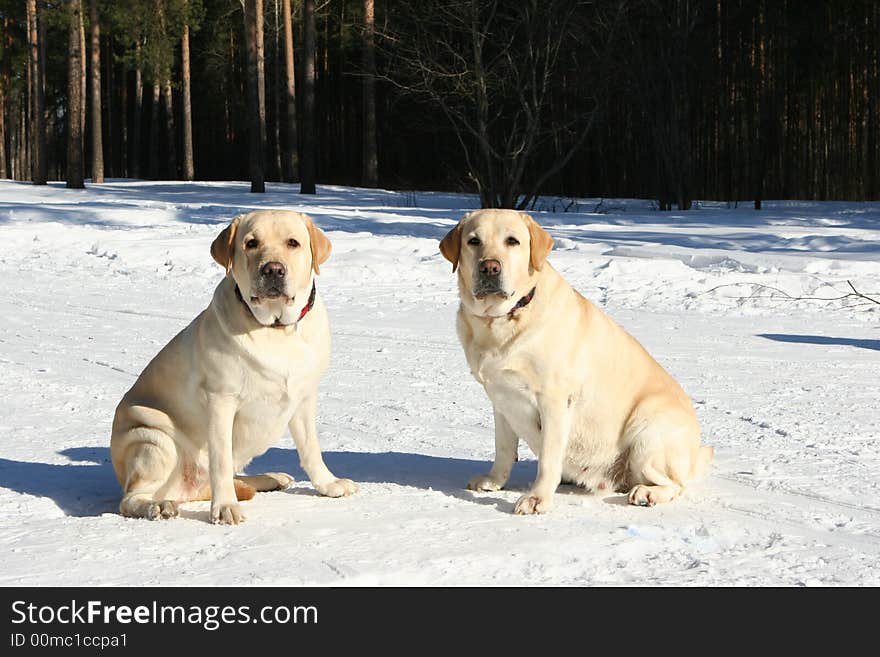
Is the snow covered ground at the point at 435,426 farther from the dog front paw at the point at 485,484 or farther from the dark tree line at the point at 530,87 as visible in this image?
the dark tree line at the point at 530,87

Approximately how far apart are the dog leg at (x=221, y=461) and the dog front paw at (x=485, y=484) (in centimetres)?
112

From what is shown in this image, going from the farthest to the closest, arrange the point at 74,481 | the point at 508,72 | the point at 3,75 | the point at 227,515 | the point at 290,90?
1. the point at 3,75
2. the point at 290,90
3. the point at 508,72
4. the point at 74,481
5. the point at 227,515

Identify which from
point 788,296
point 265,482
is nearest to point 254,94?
point 788,296

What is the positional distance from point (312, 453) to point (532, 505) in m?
0.99

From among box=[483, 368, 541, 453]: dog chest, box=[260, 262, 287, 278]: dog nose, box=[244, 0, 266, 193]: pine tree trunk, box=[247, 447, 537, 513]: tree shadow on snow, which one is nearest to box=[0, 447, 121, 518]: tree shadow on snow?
box=[247, 447, 537, 513]: tree shadow on snow

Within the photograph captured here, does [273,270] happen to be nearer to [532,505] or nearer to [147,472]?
[147,472]

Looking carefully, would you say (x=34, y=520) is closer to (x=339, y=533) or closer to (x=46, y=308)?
(x=339, y=533)

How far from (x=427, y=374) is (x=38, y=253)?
8749 mm

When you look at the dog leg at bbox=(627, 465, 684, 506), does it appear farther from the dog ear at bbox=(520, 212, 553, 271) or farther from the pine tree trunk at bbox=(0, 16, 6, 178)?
the pine tree trunk at bbox=(0, 16, 6, 178)

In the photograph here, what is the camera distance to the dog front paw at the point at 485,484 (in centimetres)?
518

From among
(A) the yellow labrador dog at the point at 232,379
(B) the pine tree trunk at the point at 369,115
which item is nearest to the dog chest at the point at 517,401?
(A) the yellow labrador dog at the point at 232,379

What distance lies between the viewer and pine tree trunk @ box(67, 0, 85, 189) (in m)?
26.9

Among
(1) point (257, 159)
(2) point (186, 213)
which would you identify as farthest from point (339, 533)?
(1) point (257, 159)

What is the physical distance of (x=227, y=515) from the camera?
4.59 meters
